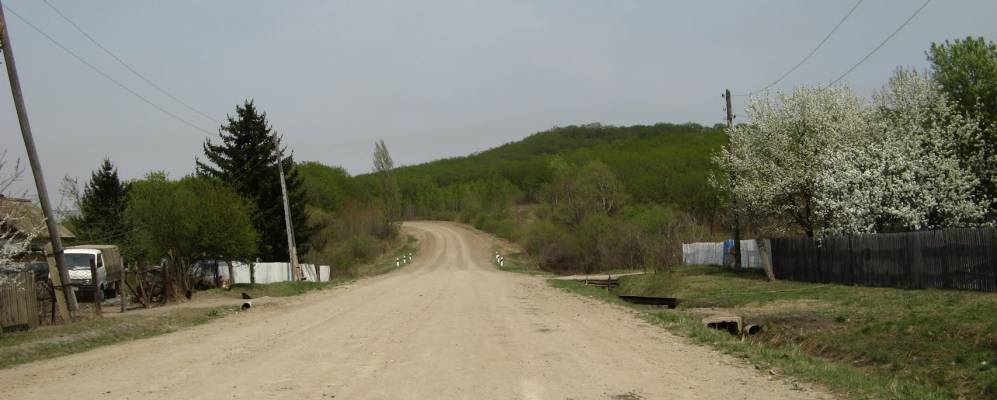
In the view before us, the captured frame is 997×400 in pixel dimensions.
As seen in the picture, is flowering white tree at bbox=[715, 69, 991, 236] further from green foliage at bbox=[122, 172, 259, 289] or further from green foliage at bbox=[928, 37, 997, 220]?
green foliage at bbox=[122, 172, 259, 289]

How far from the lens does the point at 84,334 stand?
17.6 meters

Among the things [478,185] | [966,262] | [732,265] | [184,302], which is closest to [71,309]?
[184,302]

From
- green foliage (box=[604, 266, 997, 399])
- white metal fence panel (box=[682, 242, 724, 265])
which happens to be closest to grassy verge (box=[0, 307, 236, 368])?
green foliage (box=[604, 266, 997, 399])

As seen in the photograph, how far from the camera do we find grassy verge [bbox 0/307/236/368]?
15266 millimetres

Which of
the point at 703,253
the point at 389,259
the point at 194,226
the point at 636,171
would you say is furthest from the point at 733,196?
the point at 636,171

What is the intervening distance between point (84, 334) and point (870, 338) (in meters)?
16.3

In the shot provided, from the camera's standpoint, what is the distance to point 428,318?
19375 millimetres

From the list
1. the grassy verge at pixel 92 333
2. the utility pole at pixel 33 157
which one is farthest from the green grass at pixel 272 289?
the utility pole at pixel 33 157

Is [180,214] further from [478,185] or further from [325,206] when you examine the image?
[478,185]

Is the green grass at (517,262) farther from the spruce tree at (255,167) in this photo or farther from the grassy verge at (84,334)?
the grassy verge at (84,334)

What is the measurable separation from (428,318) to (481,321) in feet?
5.08

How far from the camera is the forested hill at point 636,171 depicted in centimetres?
8150

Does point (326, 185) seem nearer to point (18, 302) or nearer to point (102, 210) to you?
point (102, 210)

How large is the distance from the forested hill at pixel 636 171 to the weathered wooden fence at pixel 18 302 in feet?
109
